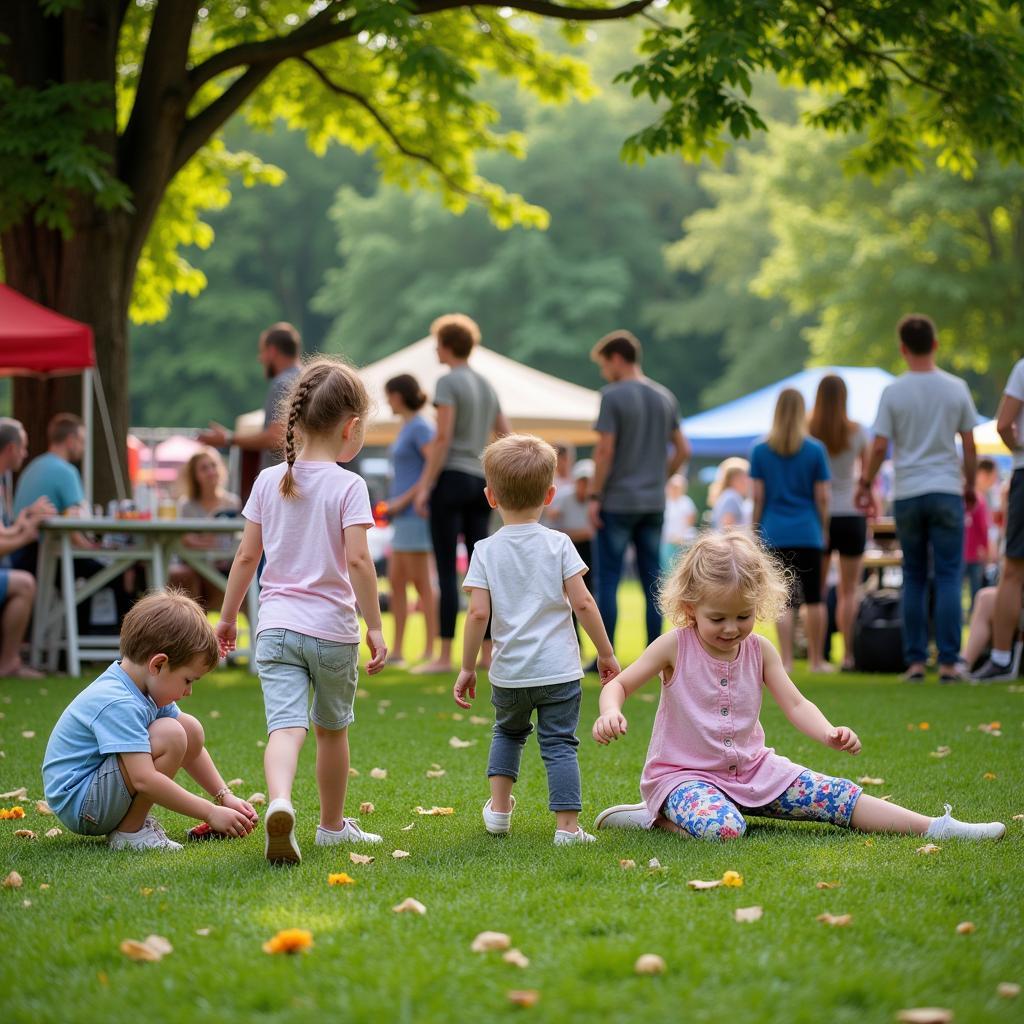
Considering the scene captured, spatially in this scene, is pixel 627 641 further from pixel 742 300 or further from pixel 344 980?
pixel 742 300

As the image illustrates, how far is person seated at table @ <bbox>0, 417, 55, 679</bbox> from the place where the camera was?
32.9 feet

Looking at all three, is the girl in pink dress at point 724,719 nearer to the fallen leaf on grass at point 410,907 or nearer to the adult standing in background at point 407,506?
the fallen leaf on grass at point 410,907

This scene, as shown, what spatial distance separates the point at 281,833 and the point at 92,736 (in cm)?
84

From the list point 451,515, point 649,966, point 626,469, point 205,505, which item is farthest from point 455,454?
point 649,966

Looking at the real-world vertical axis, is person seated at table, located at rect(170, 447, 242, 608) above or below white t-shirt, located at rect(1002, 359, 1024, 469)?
below

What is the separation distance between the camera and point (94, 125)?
10.9 metres

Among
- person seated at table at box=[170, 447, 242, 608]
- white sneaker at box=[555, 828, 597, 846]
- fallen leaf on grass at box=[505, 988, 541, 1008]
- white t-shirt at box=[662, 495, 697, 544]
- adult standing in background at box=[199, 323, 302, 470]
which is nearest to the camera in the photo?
fallen leaf on grass at box=[505, 988, 541, 1008]

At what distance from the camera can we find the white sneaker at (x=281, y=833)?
4.27 m

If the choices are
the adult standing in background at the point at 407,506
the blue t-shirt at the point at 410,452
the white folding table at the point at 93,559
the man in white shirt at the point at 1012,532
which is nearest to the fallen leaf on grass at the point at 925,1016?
the man in white shirt at the point at 1012,532

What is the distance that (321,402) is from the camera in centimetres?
471

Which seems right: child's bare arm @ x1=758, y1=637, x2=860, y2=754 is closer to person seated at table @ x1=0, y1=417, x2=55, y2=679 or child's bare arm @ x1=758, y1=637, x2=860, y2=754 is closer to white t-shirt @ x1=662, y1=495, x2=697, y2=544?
person seated at table @ x1=0, y1=417, x2=55, y2=679

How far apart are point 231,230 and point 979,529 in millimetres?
44871

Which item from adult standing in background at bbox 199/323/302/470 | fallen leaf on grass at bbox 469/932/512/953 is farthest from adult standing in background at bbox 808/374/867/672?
fallen leaf on grass at bbox 469/932/512/953

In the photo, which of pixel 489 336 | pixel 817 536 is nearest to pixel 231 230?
pixel 489 336
